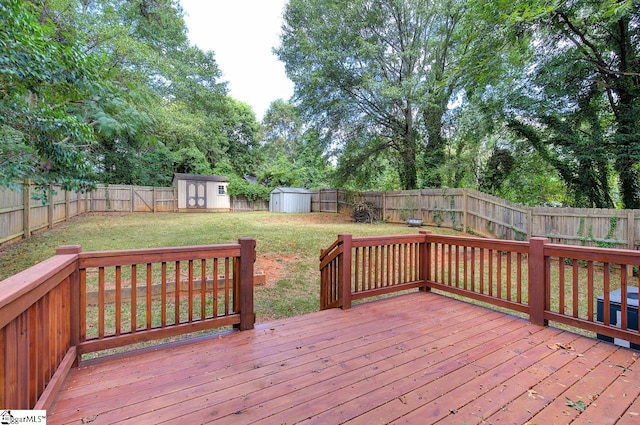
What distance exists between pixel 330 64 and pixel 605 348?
12.5 m

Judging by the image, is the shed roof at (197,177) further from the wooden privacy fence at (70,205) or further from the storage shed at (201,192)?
the wooden privacy fence at (70,205)

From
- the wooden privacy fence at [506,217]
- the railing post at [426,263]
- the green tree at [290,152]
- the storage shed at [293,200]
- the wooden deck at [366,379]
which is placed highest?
the green tree at [290,152]

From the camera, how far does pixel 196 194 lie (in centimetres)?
1928

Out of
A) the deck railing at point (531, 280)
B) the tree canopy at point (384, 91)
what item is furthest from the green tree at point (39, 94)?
the deck railing at point (531, 280)

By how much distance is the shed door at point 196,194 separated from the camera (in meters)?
19.0

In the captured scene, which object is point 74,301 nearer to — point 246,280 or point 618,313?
point 246,280

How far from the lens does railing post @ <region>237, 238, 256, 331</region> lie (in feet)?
9.76

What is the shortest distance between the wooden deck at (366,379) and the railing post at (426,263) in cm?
133

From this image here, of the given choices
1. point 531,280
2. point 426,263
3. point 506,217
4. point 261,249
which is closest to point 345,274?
point 426,263

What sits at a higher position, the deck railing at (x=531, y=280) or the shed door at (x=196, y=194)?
the shed door at (x=196, y=194)

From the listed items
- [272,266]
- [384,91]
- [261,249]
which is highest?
[384,91]

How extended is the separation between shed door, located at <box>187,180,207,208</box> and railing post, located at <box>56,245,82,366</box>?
58.7ft

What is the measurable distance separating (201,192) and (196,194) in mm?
343

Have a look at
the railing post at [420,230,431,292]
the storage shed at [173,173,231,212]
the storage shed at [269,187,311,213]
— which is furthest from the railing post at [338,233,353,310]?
the storage shed at [173,173,231,212]
